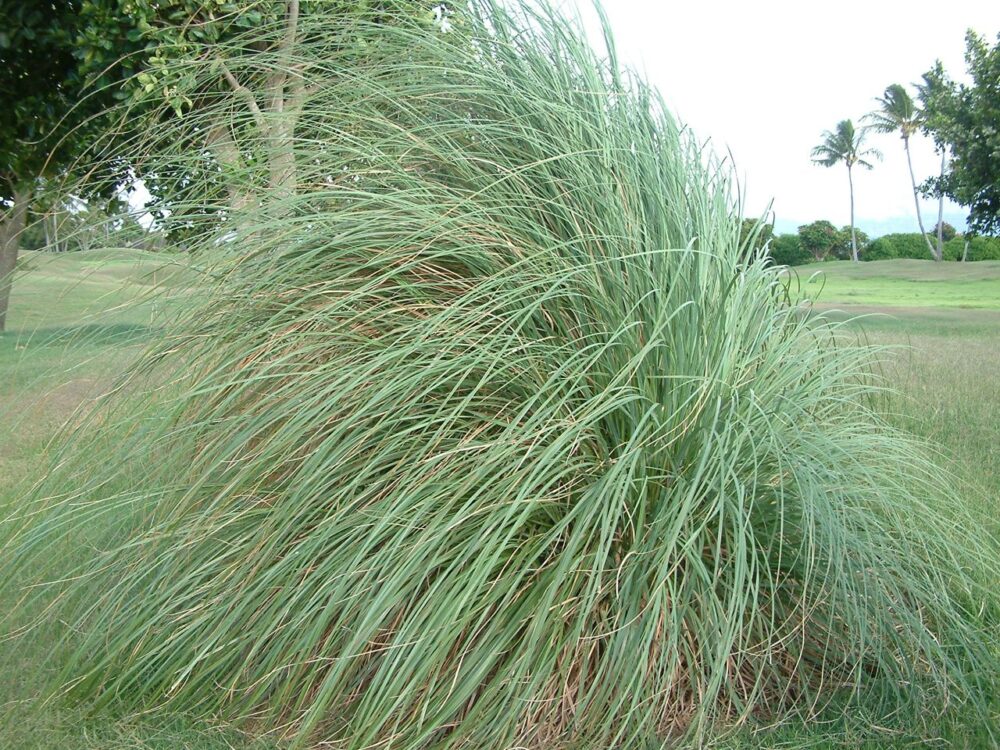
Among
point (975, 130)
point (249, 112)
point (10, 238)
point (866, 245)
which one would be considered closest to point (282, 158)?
point (249, 112)

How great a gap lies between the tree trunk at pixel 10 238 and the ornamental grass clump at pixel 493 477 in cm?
100

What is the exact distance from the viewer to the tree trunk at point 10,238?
4.49 m

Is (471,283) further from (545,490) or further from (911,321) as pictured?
(911,321)

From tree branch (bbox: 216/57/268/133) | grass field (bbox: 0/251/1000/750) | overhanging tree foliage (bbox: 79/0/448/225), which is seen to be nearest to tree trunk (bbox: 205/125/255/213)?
overhanging tree foliage (bbox: 79/0/448/225)

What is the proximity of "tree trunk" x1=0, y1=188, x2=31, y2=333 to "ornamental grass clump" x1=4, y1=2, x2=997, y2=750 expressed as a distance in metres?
1.00

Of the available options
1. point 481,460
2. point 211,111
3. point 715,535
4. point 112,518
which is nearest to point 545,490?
point 481,460

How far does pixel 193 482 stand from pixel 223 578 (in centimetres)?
32

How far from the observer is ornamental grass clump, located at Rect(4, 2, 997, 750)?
219 centimetres

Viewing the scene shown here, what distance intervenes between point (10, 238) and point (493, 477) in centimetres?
505

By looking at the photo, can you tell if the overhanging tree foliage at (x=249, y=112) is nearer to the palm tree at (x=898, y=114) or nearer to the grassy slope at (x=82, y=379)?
the grassy slope at (x=82, y=379)

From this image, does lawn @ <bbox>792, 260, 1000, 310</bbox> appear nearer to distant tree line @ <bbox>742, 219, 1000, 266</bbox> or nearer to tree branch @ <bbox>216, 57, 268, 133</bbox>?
distant tree line @ <bbox>742, 219, 1000, 266</bbox>

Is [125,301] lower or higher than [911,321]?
higher

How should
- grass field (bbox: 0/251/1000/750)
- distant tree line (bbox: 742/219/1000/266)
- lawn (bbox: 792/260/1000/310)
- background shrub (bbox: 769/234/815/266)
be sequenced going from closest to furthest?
grass field (bbox: 0/251/1000/750)
lawn (bbox: 792/260/1000/310)
background shrub (bbox: 769/234/815/266)
distant tree line (bbox: 742/219/1000/266)

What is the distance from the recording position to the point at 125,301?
296 cm
